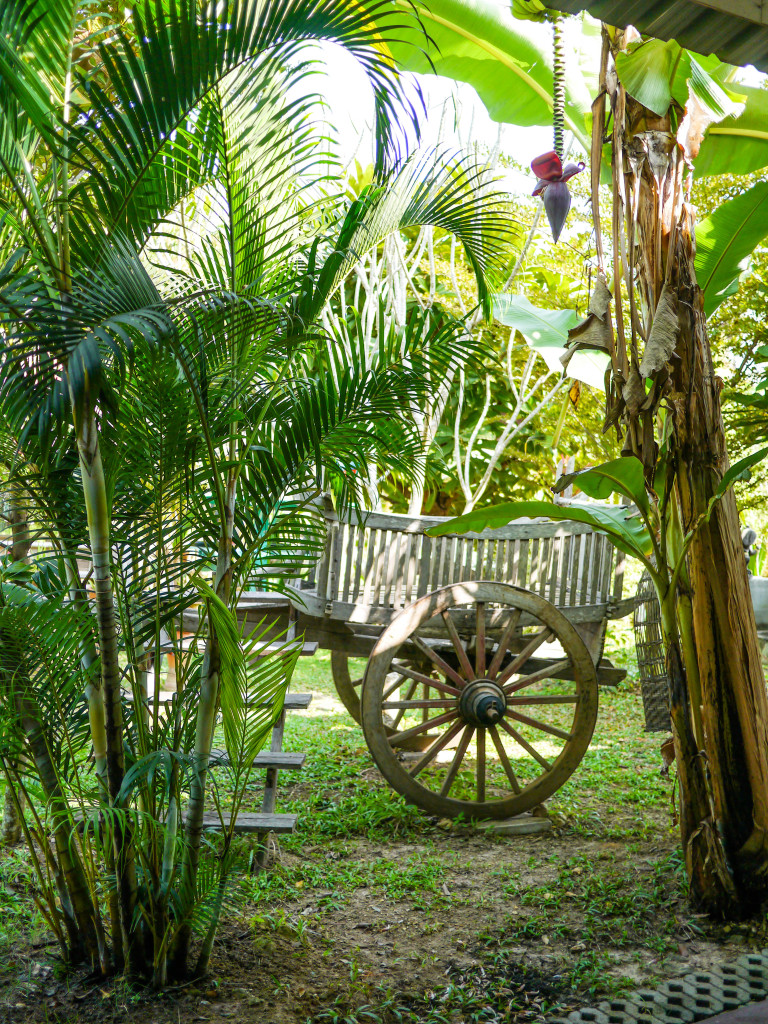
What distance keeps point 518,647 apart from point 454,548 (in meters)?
0.74

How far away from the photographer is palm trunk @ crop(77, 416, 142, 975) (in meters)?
2.33

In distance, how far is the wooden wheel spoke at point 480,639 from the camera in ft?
14.6

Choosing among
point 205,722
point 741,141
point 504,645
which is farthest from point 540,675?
point 741,141

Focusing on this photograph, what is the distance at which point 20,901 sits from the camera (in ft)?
11.1

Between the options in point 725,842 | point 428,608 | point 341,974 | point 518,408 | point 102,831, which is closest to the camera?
point 102,831

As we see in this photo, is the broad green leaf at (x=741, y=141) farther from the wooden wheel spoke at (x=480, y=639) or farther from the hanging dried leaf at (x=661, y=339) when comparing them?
the wooden wheel spoke at (x=480, y=639)

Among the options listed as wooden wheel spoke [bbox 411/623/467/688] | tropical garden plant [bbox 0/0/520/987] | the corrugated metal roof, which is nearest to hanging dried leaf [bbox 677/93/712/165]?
the corrugated metal roof

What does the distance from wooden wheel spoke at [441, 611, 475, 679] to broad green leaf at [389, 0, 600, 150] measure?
2.42 metres

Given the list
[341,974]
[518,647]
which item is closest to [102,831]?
[341,974]

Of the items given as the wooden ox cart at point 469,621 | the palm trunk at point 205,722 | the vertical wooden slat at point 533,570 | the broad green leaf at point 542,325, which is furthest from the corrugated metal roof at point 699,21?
the vertical wooden slat at point 533,570

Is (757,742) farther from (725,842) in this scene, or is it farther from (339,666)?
(339,666)

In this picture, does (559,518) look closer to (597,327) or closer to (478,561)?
(597,327)

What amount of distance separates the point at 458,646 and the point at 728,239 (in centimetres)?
226

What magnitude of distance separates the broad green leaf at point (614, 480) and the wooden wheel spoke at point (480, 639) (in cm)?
138
